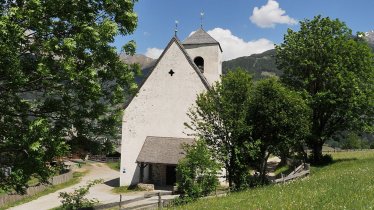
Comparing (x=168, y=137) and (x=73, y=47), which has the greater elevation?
(x=73, y=47)

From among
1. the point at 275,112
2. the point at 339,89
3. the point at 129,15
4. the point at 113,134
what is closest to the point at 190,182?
the point at 275,112

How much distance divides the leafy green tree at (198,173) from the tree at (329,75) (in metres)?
16.8

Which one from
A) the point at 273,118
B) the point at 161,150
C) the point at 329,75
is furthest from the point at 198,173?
the point at 329,75

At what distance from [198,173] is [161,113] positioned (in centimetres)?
1861

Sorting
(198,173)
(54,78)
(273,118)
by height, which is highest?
(54,78)

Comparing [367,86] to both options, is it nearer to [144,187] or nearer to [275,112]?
[275,112]

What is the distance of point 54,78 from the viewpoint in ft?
35.7

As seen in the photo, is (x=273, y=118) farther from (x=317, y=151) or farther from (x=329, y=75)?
(x=317, y=151)

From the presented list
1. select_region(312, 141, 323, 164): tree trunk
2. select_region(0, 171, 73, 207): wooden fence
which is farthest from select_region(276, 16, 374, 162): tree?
select_region(0, 171, 73, 207): wooden fence

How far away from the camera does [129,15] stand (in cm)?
1232

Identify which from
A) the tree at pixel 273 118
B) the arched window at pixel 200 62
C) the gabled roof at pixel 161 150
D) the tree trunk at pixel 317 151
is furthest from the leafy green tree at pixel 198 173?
the arched window at pixel 200 62

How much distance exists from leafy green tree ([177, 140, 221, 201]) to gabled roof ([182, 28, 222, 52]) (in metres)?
28.7

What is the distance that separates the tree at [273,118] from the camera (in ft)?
83.8

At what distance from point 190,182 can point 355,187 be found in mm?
9993
